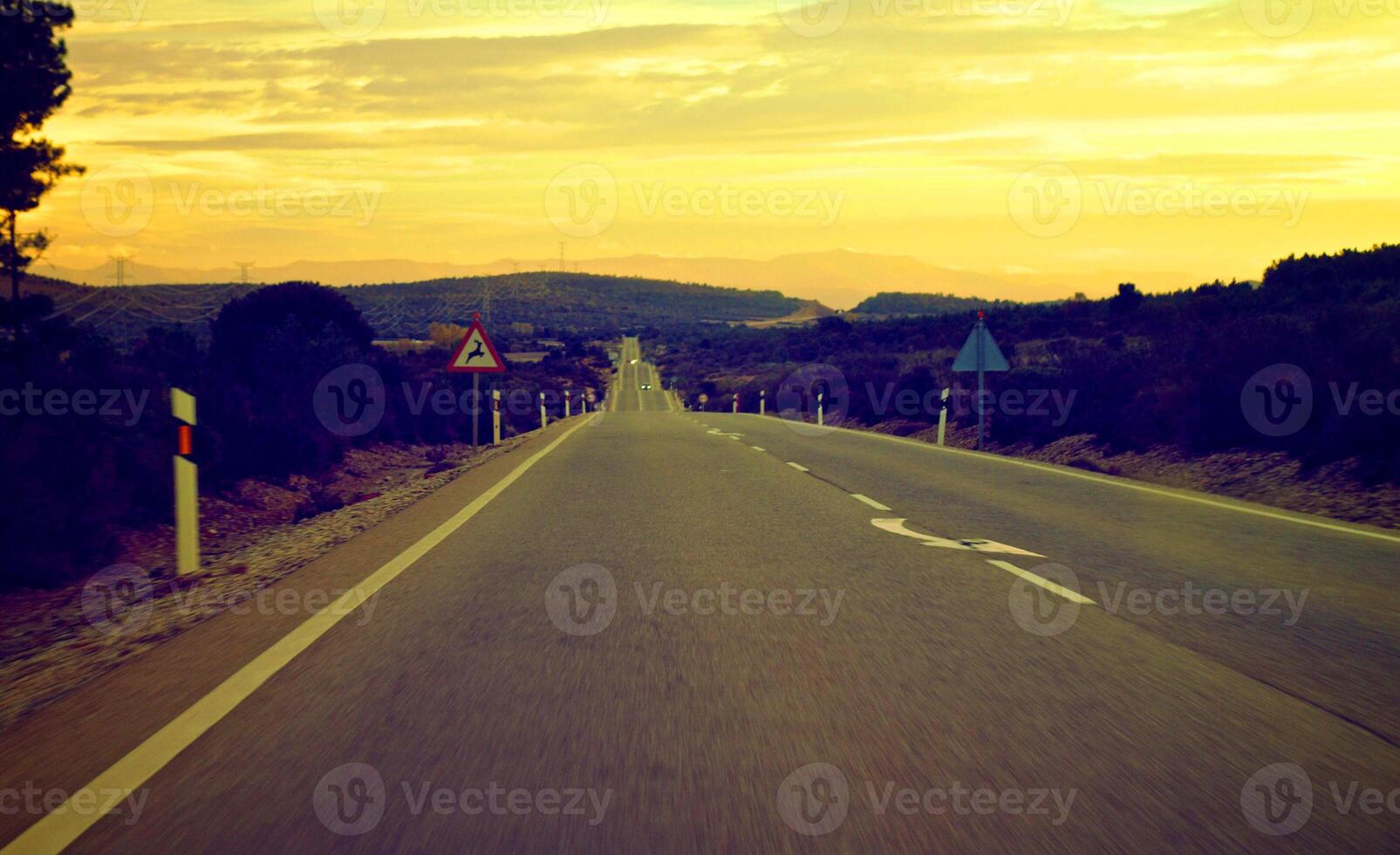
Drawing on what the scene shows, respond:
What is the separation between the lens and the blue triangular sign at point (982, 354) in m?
26.5

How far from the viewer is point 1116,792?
4285 mm

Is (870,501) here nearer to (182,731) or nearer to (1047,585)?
(1047,585)

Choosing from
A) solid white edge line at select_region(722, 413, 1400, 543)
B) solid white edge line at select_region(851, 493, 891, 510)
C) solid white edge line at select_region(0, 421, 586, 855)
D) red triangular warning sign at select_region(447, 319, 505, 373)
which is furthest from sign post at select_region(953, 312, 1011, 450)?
solid white edge line at select_region(0, 421, 586, 855)

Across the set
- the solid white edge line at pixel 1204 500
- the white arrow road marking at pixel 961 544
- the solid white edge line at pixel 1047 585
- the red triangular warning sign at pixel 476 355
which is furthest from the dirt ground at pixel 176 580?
the solid white edge line at pixel 1204 500

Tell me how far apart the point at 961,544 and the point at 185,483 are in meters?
6.62

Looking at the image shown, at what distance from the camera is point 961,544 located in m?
10.6

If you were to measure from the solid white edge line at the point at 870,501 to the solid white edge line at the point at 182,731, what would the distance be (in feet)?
19.1

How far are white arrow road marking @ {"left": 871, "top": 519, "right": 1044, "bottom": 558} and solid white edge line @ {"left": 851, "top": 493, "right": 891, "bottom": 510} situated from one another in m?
1.50

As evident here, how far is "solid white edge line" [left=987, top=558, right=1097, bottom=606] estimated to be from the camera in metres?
8.03

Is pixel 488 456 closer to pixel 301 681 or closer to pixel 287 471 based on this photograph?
pixel 287 471

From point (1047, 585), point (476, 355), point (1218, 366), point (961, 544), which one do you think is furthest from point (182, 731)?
point (476, 355)

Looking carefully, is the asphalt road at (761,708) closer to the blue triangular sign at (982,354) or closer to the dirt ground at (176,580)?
the dirt ground at (176,580)

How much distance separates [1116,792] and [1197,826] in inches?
13.9

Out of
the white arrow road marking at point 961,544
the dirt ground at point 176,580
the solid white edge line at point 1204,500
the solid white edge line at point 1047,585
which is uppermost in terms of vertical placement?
the solid white edge line at point 1047,585
